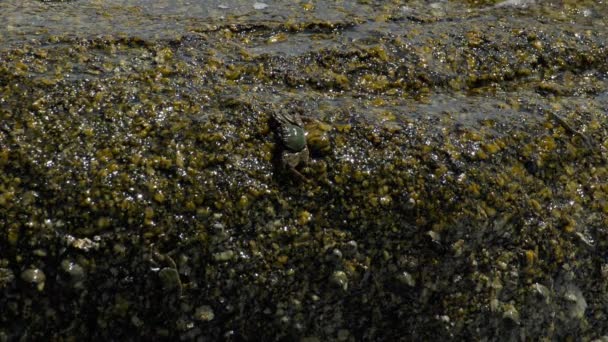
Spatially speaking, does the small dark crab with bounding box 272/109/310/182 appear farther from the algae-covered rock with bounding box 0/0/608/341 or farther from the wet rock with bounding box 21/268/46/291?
the wet rock with bounding box 21/268/46/291

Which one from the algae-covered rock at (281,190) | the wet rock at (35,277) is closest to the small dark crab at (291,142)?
the algae-covered rock at (281,190)

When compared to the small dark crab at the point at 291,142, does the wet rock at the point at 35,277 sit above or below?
below

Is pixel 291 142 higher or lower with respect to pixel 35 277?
higher

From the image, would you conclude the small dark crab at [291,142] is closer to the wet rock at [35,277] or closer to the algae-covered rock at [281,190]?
the algae-covered rock at [281,190]

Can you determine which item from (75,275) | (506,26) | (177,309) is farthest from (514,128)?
(75,275)

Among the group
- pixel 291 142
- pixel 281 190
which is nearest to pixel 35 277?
pixel 281 190

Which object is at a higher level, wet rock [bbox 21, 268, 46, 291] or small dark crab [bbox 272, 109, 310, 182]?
small dark crab [bbox 272, 109, 310, 182]

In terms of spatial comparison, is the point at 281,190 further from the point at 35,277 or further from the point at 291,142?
the point at 35,277

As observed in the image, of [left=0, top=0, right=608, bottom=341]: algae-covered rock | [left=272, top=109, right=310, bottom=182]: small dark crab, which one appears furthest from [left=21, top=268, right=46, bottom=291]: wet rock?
[left=272, top=109, right=310, bottom=182]: small dark crab
